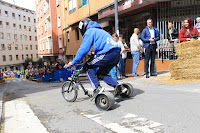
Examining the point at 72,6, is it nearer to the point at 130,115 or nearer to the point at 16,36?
the point at 130,115

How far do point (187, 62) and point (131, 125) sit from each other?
406cm

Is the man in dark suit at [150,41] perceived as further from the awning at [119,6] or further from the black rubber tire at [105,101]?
the black rubber tire at [105,101]

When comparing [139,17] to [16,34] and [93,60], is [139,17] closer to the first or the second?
[93,60]

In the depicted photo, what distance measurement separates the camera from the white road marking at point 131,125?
8.75 feet

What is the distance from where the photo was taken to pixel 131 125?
2.86 meters

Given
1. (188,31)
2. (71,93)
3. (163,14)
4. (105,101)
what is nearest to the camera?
(105,101)

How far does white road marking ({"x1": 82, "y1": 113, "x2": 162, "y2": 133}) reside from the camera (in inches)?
105

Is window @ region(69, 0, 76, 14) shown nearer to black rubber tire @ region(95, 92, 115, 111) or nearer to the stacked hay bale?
the stacked hay bale

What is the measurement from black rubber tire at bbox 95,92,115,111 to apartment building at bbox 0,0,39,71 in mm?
56235

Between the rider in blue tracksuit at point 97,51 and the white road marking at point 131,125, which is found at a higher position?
the rider in blue tracksuit at point 97,51

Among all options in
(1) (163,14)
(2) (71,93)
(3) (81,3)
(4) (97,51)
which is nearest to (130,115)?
(4) (97,51)

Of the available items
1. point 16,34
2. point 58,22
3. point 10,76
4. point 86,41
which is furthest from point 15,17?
point 86,41

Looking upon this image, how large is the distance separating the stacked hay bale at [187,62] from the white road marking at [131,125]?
3462 mm

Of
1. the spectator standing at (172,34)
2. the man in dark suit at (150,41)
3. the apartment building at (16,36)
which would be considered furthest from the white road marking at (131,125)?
the apartment building at (16,36)
